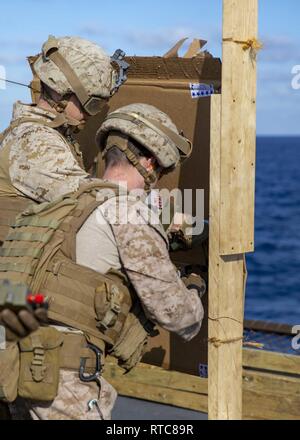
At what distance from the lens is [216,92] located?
5895 millimetres

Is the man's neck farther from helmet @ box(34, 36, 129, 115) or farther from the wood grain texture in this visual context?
helmet @ box(34, 36, 129, 115)

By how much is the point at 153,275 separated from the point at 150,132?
0.71 meters

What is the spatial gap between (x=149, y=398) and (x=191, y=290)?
2.54 meters

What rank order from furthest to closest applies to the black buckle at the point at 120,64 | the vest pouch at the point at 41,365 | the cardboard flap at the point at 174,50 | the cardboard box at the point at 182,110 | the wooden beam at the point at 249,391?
the wooden beam at the point at 249,391, the cardboard flap at the point at 174,50, the cardboard box at the point at 182,110, the black buckle at the point at 120,64, the vest pouch at the point at 41,365

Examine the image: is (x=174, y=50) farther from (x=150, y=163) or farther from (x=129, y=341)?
(x=129, y=341)

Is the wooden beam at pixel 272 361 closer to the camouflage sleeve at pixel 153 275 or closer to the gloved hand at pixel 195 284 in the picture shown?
the gloved hand at pixel 195 284

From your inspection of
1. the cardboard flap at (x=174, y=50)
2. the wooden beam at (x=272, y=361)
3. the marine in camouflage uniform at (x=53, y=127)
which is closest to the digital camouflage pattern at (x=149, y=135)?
the marine in camouflage uniform at (x=53, y=127)

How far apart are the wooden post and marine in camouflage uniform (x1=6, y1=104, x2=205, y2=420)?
60 cm

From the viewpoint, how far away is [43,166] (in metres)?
5.33

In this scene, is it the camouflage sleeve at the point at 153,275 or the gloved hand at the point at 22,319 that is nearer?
the gloved hand at the point at 22,319

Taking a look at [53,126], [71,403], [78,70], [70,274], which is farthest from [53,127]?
[71,403]

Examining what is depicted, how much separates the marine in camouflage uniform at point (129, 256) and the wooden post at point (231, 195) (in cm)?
60

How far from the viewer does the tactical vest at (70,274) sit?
4586 millimetres
